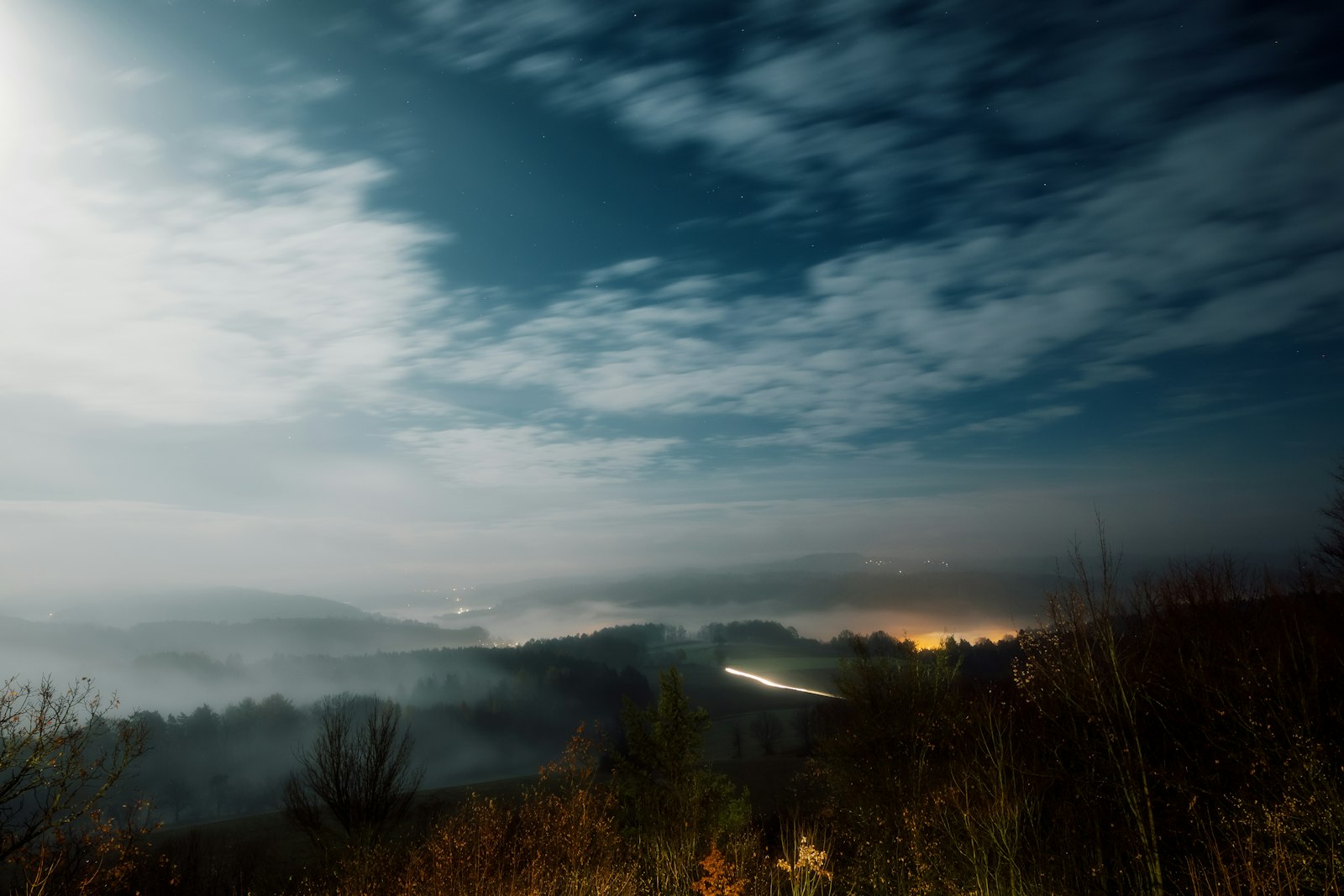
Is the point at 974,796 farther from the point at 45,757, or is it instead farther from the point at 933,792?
the point at 45,757

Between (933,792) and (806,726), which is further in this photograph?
(806,726)

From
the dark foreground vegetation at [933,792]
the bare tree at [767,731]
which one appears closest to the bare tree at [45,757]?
the dark foreground vegetation at [933,792]

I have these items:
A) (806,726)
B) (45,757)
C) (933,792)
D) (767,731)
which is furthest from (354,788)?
(767,731)

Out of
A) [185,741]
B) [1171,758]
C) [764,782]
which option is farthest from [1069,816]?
[185,741]

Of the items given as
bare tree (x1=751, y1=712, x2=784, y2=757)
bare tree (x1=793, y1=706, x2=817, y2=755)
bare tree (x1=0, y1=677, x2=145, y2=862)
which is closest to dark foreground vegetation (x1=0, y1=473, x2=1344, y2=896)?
bare tree (x1=0, y1=677, x2=145, y2=862)

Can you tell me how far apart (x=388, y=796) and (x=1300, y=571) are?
2067 inches

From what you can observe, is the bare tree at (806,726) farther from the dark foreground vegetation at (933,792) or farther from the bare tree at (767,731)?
the dark foreground vegetation at (933,792)

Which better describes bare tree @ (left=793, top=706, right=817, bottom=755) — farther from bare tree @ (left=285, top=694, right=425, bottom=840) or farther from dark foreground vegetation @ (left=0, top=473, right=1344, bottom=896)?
bare tree @ (left=285, top=694, right=425, bottom=840)

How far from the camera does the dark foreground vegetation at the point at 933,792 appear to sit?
1688 cm

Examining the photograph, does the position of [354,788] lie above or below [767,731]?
above

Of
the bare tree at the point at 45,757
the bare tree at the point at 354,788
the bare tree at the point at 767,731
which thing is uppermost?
the bare tree at the point at 45,757

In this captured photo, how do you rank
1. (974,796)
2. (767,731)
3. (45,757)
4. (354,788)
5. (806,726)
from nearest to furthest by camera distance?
(45,757) < (974,796) < (354,788) < (806,726) < (767,731)

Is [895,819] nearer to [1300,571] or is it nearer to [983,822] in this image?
[983,822]

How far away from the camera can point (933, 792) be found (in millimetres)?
28672
